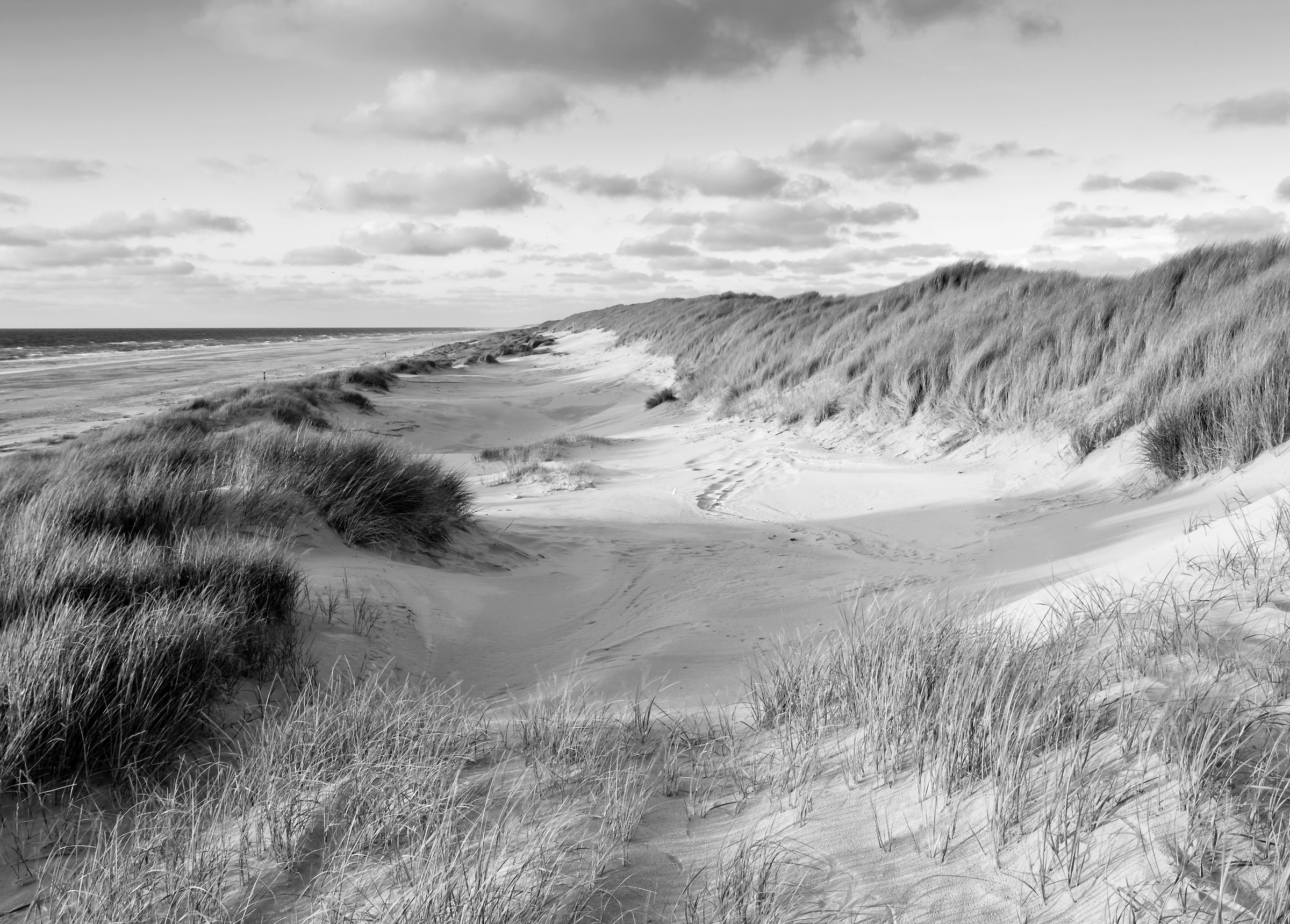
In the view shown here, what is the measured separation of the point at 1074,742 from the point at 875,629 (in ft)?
2.89

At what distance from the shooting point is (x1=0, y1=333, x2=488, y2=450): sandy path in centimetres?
1789

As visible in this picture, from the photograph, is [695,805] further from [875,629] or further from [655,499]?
[655,499]

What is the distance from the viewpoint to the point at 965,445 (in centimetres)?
872

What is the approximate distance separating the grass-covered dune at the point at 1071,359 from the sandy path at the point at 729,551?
0.53 m

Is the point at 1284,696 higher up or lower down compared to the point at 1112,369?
lower down

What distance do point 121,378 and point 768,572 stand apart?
1248 inches

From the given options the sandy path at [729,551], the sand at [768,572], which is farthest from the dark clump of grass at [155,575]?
the sandy path at [729,551]

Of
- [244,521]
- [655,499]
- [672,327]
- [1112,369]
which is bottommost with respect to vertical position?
[655,499]

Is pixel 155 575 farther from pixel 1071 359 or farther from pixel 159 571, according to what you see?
pixel 1071 359

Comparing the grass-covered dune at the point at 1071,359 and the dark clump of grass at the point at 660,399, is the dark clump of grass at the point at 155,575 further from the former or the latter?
the dark clump of grass at the point at 660,399

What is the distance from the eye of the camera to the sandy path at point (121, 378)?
1789 cm

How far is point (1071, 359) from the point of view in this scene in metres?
8.34

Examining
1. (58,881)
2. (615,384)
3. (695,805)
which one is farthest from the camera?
(615,384)

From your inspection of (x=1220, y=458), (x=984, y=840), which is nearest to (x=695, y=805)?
(x=984, y=840)
